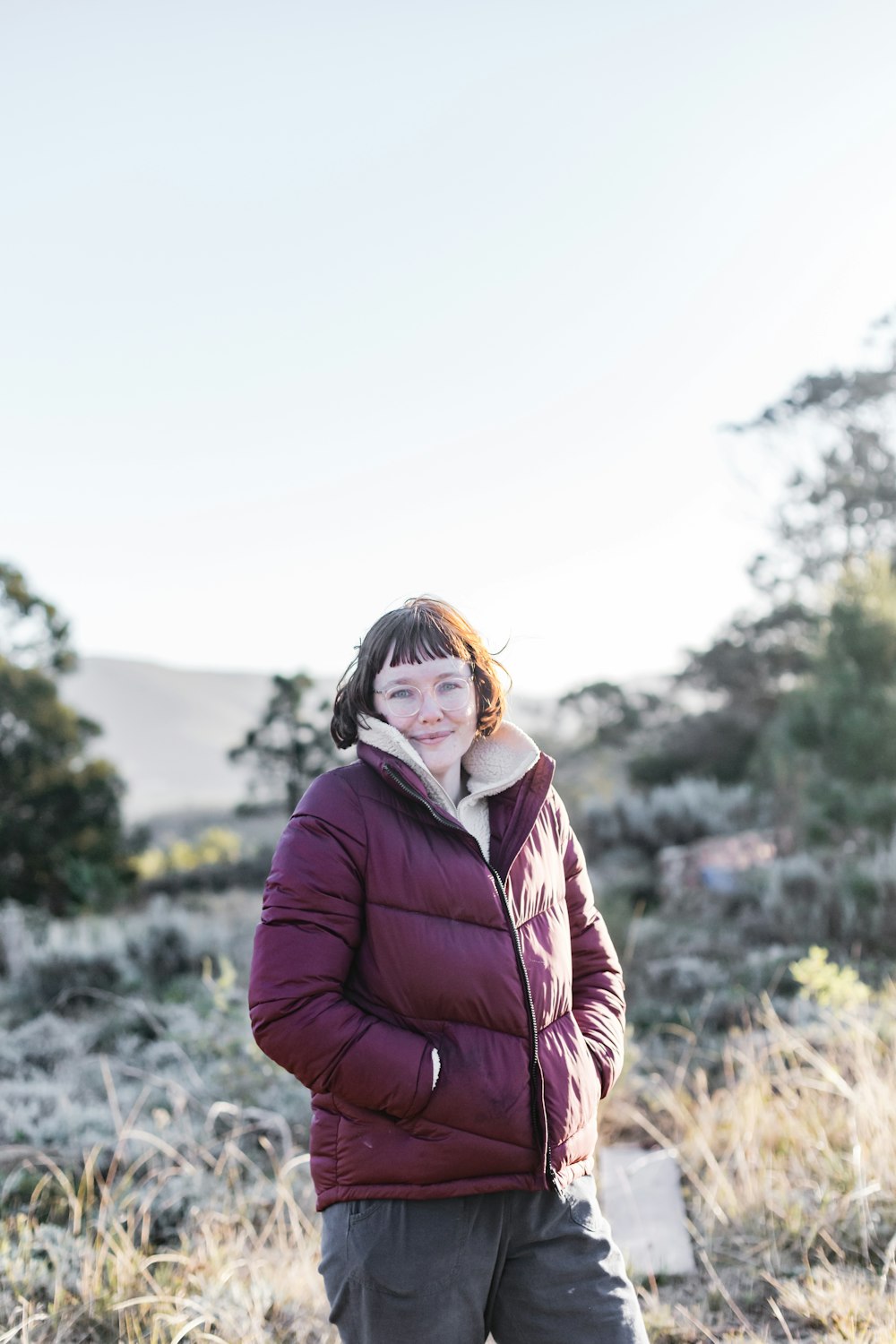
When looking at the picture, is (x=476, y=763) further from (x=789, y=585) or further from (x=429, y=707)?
(x=789, y=585)

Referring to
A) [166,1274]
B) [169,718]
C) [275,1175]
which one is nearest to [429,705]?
[166,1274]

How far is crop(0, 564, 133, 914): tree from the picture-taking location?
424 inches

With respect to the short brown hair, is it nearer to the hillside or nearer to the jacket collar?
the jacket collar

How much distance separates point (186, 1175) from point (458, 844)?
99.2 inches

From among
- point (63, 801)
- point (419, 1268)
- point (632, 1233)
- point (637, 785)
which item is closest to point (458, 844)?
point (419, 1268)

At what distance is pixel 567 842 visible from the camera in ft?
6.94

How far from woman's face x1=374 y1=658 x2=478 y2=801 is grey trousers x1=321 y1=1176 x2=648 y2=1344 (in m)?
0.74

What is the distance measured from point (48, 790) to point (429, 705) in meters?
10.0

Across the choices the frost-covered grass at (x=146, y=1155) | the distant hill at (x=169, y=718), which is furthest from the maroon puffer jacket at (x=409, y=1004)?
the distant hill at (x=169, y=718)

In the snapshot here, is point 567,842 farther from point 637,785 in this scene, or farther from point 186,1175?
point 637,785

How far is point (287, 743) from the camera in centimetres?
1009

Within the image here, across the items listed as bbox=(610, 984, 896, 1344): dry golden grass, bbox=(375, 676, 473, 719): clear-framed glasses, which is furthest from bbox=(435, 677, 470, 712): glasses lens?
bbox=(610, 984, 896, 1344): dry golden grass

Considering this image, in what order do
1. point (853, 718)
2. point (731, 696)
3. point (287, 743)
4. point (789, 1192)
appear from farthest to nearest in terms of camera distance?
1. point (731, 696)
2. point (287, 743)
3. point (853, 718)
4. point (789, 1192)

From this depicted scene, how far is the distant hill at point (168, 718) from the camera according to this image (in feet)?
151
